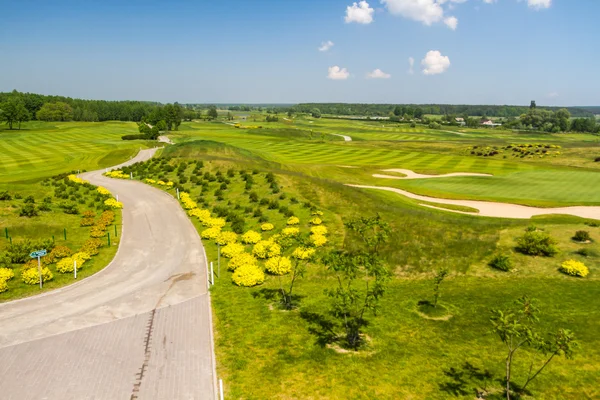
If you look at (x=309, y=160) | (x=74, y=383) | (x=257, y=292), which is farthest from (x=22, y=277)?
(x=309, y=160)

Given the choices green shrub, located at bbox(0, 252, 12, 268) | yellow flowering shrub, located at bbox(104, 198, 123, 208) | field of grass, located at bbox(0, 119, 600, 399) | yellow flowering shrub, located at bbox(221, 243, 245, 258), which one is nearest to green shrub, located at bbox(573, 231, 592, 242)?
field of grass, located at bbox(0, 119, 600, 399)

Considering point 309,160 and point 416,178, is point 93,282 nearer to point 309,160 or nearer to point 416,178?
point 416,178

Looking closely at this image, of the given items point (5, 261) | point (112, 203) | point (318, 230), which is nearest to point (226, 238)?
point (318, 230)

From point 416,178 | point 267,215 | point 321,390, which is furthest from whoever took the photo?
point 416,178

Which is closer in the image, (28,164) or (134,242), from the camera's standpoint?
(134,242)

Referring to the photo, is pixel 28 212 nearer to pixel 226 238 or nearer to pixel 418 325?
pixel 226 238

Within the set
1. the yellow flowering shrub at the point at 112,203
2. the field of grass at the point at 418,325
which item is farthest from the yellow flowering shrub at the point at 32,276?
the yellow flowering shrub at the point at 112,203

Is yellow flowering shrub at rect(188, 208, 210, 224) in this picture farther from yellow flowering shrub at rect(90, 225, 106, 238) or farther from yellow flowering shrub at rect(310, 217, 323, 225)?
yellow flowering shrub at rect(310, 217, 323, 225)
